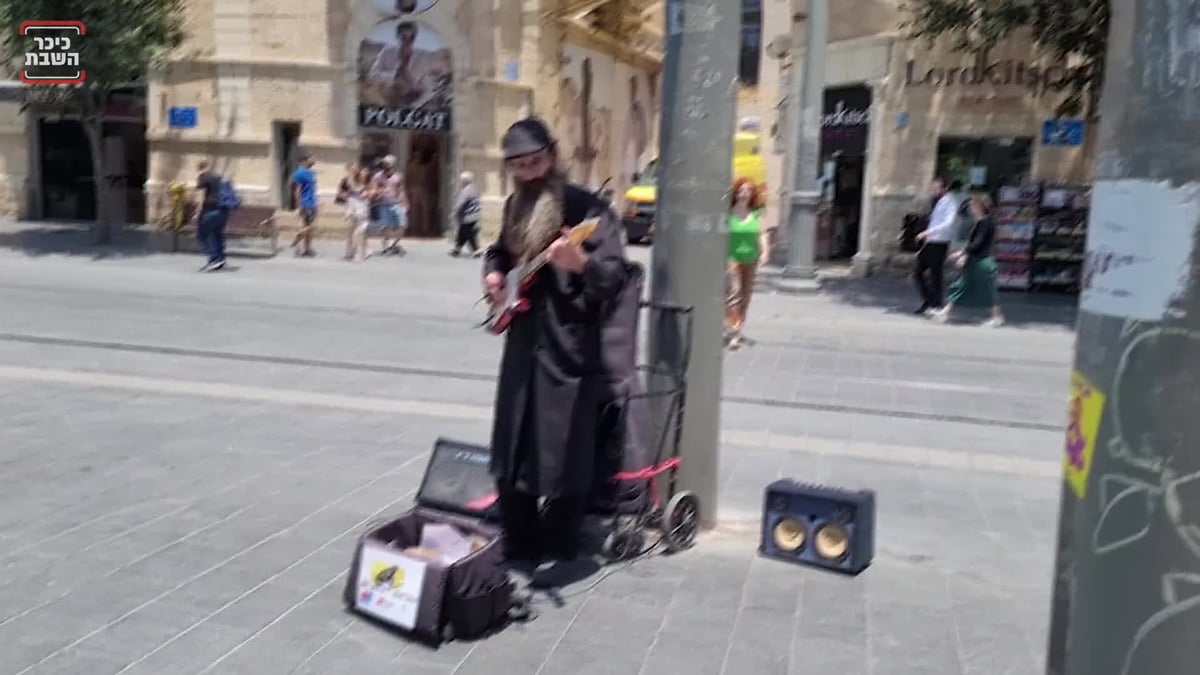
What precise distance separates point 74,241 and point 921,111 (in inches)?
632

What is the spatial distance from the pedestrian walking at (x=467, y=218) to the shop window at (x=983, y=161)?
28.1ft

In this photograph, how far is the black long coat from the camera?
4.21 meters

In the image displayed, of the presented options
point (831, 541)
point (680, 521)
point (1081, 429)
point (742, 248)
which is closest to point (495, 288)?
point (680, 521)

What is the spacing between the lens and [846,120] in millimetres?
21000

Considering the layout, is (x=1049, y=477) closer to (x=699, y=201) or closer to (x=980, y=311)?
(x=699, y=201)

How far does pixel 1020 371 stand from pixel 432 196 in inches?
653

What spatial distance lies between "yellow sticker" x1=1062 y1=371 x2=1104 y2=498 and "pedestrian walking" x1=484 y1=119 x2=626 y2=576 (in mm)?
2110

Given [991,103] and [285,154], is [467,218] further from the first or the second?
[991,103]

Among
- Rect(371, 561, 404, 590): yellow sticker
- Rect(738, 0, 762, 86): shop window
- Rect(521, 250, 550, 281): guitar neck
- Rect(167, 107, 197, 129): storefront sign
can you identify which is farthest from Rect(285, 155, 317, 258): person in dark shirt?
Rect(738, 0, 762, 86): shop window

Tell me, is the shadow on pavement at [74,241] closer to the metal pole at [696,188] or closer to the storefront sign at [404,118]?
the storefront sign at [404,118]

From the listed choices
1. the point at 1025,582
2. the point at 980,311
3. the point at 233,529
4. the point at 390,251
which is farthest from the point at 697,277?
the point at 390,251

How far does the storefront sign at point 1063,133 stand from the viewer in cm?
1834

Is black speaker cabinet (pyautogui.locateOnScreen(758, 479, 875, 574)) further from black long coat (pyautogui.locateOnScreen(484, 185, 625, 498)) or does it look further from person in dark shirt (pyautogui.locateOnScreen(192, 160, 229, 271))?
person in dark shirt (pyautogui.locateOnScreen(192, 160, 229, 271))

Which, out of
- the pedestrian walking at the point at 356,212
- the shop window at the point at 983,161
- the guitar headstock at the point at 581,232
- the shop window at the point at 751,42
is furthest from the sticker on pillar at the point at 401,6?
→ the guitar headstock at the point at 581,232
